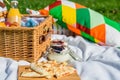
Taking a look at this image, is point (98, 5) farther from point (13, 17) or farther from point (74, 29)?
point (13, 17)

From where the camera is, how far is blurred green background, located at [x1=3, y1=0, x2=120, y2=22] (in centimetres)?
439

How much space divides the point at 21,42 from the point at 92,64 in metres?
0.38

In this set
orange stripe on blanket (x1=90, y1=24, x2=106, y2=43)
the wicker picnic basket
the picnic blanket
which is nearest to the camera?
the picnic blanket

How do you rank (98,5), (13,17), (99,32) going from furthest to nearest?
(98,5), (99,32), (13,17)

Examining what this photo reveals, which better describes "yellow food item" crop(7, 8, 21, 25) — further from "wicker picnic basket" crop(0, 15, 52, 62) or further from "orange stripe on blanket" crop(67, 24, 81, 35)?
"orange stripe on blanket" crop(67, 24, 81, 35)

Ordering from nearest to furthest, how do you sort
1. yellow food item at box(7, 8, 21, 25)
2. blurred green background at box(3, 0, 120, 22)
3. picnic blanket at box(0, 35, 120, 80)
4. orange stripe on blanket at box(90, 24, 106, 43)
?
picnic blanket at box(0, 35, 120, 80), yellow food item at box(7, 8, 21, 25), orange stripe on blanket at box(90, 24, 106, 43), blurred green background at box(3, 0, 120, 22)

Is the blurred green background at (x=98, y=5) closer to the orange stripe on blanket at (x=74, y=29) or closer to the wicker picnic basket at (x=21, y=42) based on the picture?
the orange stripe on blanket at (x=74, y=29)

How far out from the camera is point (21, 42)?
7.43ft

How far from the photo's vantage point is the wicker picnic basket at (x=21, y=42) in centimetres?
225

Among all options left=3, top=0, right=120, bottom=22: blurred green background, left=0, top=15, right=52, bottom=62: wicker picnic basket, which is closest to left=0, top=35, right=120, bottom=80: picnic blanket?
left=0, top=15, right=52, bottom=62: wicker picnic basket

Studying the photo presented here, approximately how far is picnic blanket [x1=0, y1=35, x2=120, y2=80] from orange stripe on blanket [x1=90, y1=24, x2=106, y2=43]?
94mm

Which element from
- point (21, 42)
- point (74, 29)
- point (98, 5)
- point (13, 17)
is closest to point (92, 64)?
point (21, 42)

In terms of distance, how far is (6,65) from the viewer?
221cm

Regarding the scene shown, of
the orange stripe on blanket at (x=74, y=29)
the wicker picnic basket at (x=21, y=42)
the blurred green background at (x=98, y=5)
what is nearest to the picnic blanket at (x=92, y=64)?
the wicker picnic basket at (x=21, y=42)
